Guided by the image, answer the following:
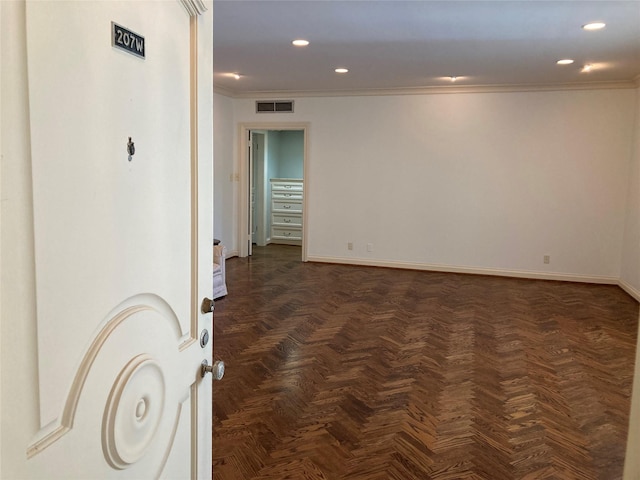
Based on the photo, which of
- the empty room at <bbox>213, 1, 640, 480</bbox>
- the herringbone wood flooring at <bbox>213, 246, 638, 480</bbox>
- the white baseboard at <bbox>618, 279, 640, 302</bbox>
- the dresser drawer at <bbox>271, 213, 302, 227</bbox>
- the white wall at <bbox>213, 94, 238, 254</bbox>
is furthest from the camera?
the dresser drawer at <bbox>271, 213, 302, 227</bbox>

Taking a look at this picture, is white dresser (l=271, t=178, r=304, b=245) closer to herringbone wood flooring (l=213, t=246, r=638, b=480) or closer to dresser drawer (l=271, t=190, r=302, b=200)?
dresser drawer (l=271, t=190, r=302, b=200)

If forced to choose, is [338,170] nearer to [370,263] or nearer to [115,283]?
[370,263]

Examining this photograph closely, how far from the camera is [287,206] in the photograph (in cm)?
957

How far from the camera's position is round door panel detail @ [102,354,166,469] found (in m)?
0.99

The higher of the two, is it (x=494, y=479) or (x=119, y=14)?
(x=119, y=14)

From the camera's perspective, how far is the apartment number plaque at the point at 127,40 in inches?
36.8

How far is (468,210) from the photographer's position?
23.1ft

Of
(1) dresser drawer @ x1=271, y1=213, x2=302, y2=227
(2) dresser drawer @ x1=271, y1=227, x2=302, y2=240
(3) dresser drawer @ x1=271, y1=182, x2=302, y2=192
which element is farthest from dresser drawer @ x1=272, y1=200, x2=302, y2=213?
(2) dresser drawer @ x1=271, y1=227, x2=302, y2=240

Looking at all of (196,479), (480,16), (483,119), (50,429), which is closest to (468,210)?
(483,119)

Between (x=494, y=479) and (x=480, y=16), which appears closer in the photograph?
(x=494, y=479)

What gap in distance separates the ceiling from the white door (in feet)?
8.66

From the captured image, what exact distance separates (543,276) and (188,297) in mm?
6542

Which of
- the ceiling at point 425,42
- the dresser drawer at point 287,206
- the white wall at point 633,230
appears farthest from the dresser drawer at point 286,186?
the white wall at point 633,230

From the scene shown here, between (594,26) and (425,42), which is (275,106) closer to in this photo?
(425,42)
